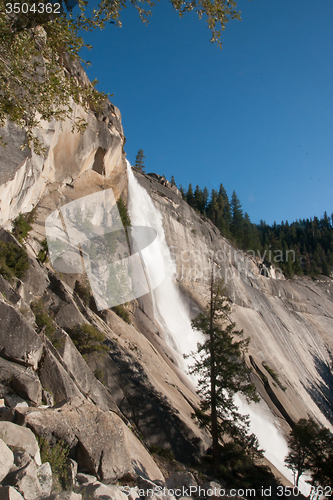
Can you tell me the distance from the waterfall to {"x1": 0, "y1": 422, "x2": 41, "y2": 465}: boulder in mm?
18242

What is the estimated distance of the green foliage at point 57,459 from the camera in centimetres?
529

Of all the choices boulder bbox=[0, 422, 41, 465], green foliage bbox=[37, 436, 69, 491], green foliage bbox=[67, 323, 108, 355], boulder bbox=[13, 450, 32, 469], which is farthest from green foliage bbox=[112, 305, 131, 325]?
boulder bbox=[13, 450, 32, 469]

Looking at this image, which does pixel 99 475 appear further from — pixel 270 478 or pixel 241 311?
pixel 241 311

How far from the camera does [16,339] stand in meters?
8.37

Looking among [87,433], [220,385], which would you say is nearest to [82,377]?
[87,433]

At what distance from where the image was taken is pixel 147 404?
13297 millimetres

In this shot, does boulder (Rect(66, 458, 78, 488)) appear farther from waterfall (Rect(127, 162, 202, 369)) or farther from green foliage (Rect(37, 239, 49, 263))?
waterfall (Rect(127, 162, 202, 369))

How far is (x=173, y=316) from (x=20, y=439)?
23.8 meters

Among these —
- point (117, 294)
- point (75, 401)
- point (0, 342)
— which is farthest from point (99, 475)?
point (117, 294)

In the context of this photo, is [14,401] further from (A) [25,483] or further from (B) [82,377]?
(B) [82,377]

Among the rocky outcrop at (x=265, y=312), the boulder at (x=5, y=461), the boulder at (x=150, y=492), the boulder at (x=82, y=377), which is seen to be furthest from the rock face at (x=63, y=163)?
the boulder at (x=150, y=492)

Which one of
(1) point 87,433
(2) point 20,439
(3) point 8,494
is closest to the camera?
(3) point 8,494

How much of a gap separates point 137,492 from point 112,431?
51.0 inches

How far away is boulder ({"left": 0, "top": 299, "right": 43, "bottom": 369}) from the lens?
8.12 meters
